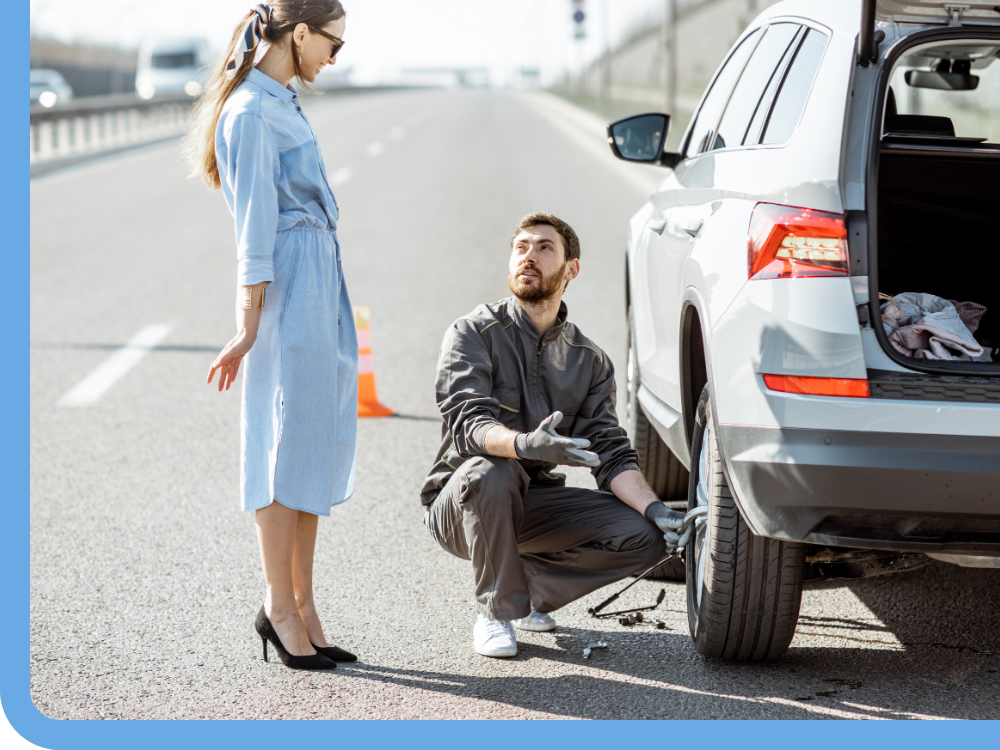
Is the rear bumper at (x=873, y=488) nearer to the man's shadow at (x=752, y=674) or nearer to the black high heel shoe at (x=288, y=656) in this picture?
the man's shadow at (x=752, y=674)

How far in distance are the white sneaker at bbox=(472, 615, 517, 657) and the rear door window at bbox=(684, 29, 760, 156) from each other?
6.39ft

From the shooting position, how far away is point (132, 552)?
15.4 feet

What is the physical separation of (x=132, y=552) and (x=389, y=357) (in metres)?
3.87

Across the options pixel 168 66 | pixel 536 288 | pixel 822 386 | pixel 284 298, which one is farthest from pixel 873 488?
pixel 168 66

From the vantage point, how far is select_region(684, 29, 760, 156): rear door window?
436 cm

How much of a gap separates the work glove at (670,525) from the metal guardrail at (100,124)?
20258 millimetres

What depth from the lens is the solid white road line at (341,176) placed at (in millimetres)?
19864

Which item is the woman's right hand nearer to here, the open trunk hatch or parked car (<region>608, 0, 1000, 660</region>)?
parked car (<region>608, 0, 1000, 660</region>)

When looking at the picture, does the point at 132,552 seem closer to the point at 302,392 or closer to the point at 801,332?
the point at 302,392

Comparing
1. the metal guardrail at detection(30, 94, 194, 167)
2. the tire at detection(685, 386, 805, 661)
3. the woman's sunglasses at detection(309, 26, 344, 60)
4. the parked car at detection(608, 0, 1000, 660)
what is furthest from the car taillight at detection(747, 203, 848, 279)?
the metal guardrail at detection(30, 94, 194, 167)

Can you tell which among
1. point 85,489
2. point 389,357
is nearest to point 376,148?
point 389,357

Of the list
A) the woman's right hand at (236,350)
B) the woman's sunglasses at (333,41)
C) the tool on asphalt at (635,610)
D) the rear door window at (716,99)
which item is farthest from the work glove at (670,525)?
the woman's sunglasses at (333,41)
